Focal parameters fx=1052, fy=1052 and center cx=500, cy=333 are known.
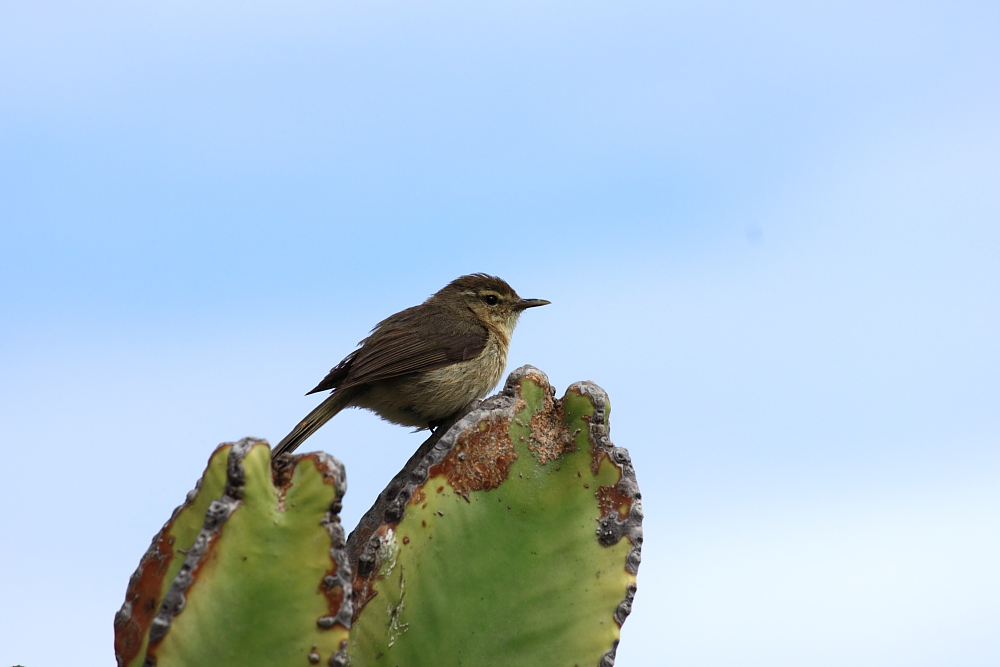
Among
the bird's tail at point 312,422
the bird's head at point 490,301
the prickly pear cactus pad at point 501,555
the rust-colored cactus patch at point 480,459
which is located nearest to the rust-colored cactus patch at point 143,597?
the prickly pear cactus pad at point 501,555

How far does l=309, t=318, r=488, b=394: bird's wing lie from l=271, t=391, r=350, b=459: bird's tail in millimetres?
101

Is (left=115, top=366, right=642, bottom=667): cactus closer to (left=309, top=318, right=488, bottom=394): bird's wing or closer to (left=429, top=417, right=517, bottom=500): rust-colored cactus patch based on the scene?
(left=429, top=417, right=517, bottom=500): rust-colored cactus patch

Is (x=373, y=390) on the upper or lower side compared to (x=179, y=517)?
upper

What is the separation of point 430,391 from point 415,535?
3433mm

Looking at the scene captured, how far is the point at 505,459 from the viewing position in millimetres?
4168

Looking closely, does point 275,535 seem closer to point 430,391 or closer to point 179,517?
point 179,517

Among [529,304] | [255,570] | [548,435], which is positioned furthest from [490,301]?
[255,570]

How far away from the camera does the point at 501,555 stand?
13.3 feet

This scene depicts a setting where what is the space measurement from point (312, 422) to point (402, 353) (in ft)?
2.69

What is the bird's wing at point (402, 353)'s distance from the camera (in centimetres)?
716

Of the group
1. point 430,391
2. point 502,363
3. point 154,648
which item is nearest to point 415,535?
point 154,648

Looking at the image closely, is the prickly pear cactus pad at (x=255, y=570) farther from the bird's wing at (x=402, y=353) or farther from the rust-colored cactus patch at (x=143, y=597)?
the bird's wing at (x=402, y=353)

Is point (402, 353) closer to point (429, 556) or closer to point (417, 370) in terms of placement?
point (417, 370)

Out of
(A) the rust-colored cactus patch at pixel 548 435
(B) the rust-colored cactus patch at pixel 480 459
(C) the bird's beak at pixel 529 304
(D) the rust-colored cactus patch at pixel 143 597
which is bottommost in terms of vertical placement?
(D) the rust-colored cactus patch at pixel 143 597
